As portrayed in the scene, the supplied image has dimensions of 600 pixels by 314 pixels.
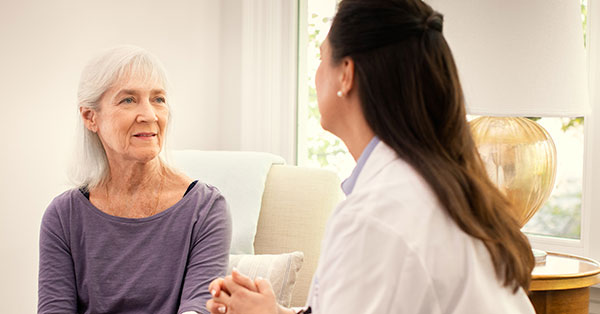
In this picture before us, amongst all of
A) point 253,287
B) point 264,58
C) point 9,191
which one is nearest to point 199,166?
point 9,191

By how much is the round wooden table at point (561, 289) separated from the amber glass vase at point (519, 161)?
0.18 meters

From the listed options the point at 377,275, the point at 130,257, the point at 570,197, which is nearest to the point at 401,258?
the point at 377,275

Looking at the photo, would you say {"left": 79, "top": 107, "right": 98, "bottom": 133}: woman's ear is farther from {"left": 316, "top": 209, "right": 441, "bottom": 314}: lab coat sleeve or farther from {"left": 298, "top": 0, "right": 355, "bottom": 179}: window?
{"left": 298, "top": 0, "right": 355, "bottom": 179}: window

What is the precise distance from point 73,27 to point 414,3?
5.78ft

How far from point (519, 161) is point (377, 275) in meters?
1.19

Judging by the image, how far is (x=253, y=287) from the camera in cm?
106

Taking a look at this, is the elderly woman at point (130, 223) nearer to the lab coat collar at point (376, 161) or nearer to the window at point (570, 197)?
the lab coat collar at point (376, 161)

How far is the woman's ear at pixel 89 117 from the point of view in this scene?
5.45 feet

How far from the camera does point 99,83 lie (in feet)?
5.31

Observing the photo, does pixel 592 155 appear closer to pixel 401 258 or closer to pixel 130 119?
pixel 130 119

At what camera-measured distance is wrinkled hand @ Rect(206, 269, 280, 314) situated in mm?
1031

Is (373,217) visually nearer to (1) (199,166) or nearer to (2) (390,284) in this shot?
(2) (390,284)

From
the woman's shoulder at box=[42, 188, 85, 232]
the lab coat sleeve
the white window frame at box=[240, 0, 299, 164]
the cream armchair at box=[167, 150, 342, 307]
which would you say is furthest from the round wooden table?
the white window frame at box=[240, 0, 299, 164]

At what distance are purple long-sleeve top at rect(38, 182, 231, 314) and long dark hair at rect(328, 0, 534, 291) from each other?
794 millimetres
